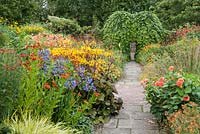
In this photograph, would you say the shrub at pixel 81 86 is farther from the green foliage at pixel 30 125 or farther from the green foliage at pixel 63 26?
the green foliage at pixel 63 26

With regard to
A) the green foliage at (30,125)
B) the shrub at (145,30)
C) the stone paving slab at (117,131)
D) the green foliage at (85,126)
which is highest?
the shrub at (145,30)

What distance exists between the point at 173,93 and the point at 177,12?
38.0 ft

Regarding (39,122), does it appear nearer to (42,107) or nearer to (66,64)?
(42,107)

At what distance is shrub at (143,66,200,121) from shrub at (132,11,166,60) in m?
8.77

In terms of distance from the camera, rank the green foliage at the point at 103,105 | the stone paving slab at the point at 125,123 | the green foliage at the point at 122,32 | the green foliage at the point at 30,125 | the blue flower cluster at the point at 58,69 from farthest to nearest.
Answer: the green foliage at the point at 122,32 < the green foliage at the point at 103,105 < the stone paving slab at the point at 125,123 < the blue flower cluster at the point at 58,69 < the green foliage at the point at 30,125

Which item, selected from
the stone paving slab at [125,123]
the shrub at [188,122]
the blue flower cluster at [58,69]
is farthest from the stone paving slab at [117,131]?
the blue flower cluster at [58,69]

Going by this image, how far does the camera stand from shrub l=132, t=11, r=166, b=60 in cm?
1303

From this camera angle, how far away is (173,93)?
4152 millimetres

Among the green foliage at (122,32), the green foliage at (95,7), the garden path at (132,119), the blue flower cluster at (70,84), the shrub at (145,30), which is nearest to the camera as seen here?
the blue flower cluster at (70,84)

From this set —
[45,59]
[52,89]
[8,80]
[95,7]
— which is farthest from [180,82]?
[95,7]

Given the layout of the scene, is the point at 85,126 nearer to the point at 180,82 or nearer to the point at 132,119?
the point at 132,119

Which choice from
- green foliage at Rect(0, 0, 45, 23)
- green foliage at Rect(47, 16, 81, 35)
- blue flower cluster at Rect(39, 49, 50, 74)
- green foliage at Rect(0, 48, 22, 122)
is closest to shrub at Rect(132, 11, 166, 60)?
green foliage at Rect(47, 16, 81, 35)

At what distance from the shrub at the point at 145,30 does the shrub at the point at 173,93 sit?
8.77 m

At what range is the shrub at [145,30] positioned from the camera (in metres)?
13.0
